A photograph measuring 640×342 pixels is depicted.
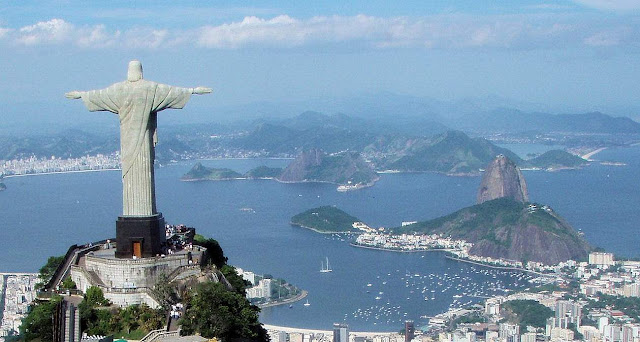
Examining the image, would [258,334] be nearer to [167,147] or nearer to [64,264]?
[64,264]

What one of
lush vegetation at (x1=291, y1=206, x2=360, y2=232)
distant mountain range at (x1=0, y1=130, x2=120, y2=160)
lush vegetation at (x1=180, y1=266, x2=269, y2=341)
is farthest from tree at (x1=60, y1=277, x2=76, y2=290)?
distant mountain range at (x1=0, y1=130, x2=120, y2=160)

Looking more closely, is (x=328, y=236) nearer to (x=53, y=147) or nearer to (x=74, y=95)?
(x=74, y=95)

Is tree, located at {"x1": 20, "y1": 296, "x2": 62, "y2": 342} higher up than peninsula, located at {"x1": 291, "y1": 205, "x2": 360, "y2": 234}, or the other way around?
peninsula, located at {"x1": 291, "y1": 205, "x2": 360, "y2": 234}

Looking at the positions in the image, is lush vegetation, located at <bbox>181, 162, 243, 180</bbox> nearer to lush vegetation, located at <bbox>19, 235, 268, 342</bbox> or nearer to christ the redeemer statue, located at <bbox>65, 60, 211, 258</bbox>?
christ the redeemer statue, located at <bbox>65, 60, 211, 258</bbox>

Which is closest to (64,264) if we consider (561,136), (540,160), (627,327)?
(627,327)

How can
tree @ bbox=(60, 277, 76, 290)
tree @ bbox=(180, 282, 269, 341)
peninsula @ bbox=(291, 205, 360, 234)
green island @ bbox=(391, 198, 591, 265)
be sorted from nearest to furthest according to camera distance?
1. tree @ bbox=(180, 282, 269, 341)
2. tree @ bbox=(60, 277, 76, 290)
3. green island @ bbox=(391, 198, 591, 265)
4. peninsula @ bbox=(291, 205, 360, 234)

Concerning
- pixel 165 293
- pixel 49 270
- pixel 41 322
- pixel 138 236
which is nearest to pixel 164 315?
pixel 165 293
